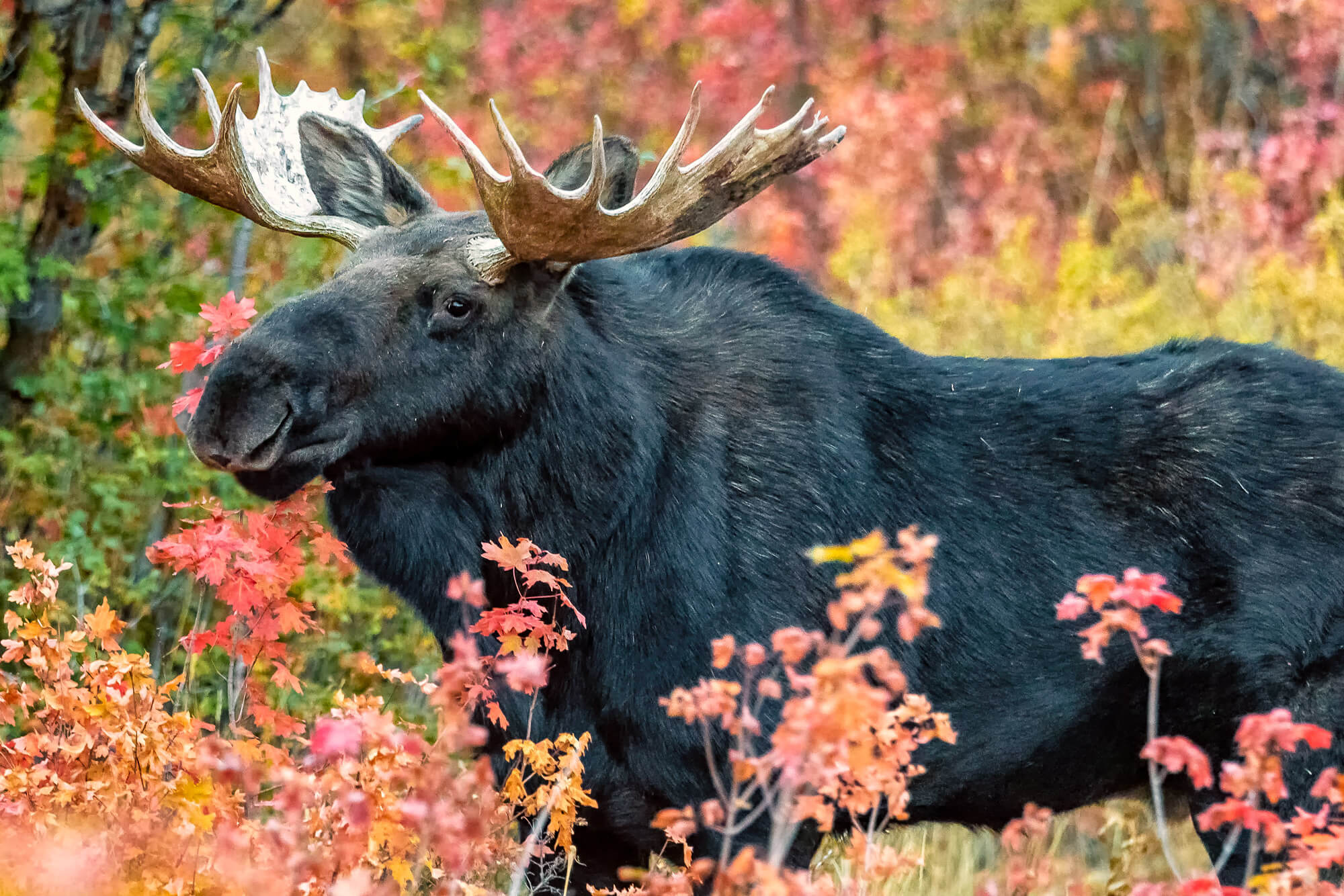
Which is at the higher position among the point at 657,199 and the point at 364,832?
the point at 657,199

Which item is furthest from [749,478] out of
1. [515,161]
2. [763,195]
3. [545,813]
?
[763,195]

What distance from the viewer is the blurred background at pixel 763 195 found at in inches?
248

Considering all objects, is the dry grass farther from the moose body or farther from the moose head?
the moose head

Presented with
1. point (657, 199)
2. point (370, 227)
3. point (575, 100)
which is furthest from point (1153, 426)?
point (575, 100)

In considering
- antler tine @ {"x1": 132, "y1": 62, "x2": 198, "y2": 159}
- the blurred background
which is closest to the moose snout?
antler tine @ {"x1": 132, "y1": 62, "x2": 198, "y2": 159}

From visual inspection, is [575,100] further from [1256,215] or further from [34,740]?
[34,740]

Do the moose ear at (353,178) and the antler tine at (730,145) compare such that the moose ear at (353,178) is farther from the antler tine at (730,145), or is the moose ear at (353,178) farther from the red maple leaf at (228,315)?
the antler tine at (730,145)

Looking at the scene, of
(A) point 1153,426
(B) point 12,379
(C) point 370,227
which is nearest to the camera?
(A) point 1153,426

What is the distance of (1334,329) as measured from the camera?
8062mm

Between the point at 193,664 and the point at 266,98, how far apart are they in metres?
2.00

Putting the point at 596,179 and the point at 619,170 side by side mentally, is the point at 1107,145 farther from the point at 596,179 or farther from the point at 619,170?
the point at 596,179

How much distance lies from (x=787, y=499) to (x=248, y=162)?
6.18 feet

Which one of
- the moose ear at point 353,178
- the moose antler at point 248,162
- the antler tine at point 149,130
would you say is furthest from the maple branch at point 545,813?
the antler tine at point 149,130

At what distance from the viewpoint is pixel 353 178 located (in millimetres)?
5039
